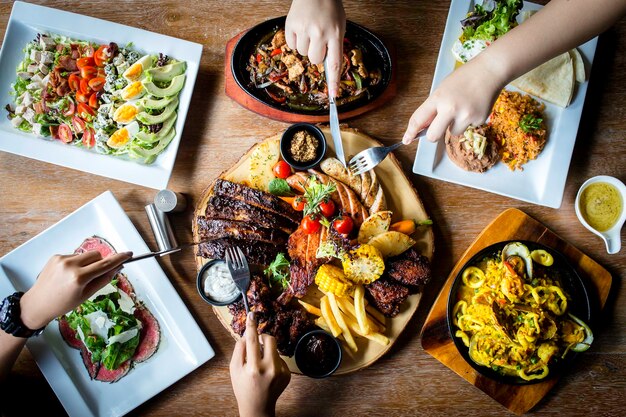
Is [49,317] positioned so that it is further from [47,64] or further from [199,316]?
[47,64]

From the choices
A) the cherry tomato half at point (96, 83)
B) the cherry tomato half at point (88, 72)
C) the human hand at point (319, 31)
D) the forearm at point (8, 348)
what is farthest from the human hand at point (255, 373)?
the cherry tomato half at point (88, 72)

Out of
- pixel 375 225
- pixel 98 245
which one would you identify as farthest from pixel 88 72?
pixel 375 225

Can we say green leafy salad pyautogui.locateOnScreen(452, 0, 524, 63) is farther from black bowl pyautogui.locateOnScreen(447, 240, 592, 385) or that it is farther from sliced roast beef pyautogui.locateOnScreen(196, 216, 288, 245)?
sliced roast beef pyautogui.locateOnScreen(196, 216, 288, 245)

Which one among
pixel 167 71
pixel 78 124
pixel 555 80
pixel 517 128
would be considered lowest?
pixel 78 124

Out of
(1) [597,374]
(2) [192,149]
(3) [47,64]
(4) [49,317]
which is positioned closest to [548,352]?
(1) [597,374]

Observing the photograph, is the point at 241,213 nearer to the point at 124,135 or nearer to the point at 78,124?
the point at 124,135

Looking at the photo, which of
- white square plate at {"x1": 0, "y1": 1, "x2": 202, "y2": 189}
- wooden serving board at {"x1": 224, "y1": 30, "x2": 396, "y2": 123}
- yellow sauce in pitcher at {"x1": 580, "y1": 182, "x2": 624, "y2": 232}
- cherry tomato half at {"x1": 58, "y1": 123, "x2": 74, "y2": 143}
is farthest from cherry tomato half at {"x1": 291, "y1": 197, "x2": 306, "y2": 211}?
yellow sauce in pitcher at {"x1": 580, "y1": 182, "x2": 624, "y2": 232}
